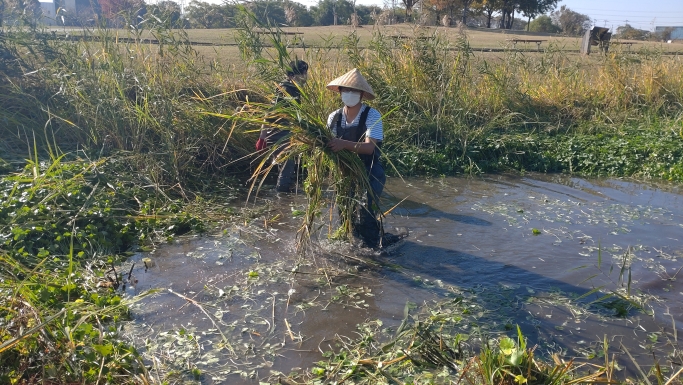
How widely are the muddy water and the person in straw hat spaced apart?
27 centimetres

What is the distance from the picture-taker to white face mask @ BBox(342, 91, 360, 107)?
16.9ft

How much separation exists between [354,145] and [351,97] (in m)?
0.57

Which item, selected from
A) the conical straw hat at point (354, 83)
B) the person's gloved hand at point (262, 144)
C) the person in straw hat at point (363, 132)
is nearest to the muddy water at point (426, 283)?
the person in straw hat at point (363, 132)

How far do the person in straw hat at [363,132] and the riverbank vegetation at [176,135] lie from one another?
26cm

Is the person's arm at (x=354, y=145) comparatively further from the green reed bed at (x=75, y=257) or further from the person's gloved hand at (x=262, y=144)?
the person's gloved hand at (x=262, y=144)

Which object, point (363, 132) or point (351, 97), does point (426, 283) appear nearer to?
point (363, 132)

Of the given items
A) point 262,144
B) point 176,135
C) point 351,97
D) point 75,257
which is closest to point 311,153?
point 351,97

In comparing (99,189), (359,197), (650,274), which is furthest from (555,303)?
(99,189)

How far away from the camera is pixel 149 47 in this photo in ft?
27.4

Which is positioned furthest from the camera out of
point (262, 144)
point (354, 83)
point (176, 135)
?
point (176, 135)

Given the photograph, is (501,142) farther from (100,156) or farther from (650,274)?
(100,156)

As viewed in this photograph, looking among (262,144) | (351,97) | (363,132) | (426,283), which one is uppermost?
(351,97)

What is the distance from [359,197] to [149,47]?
193 inches

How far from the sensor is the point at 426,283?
4.81 m
